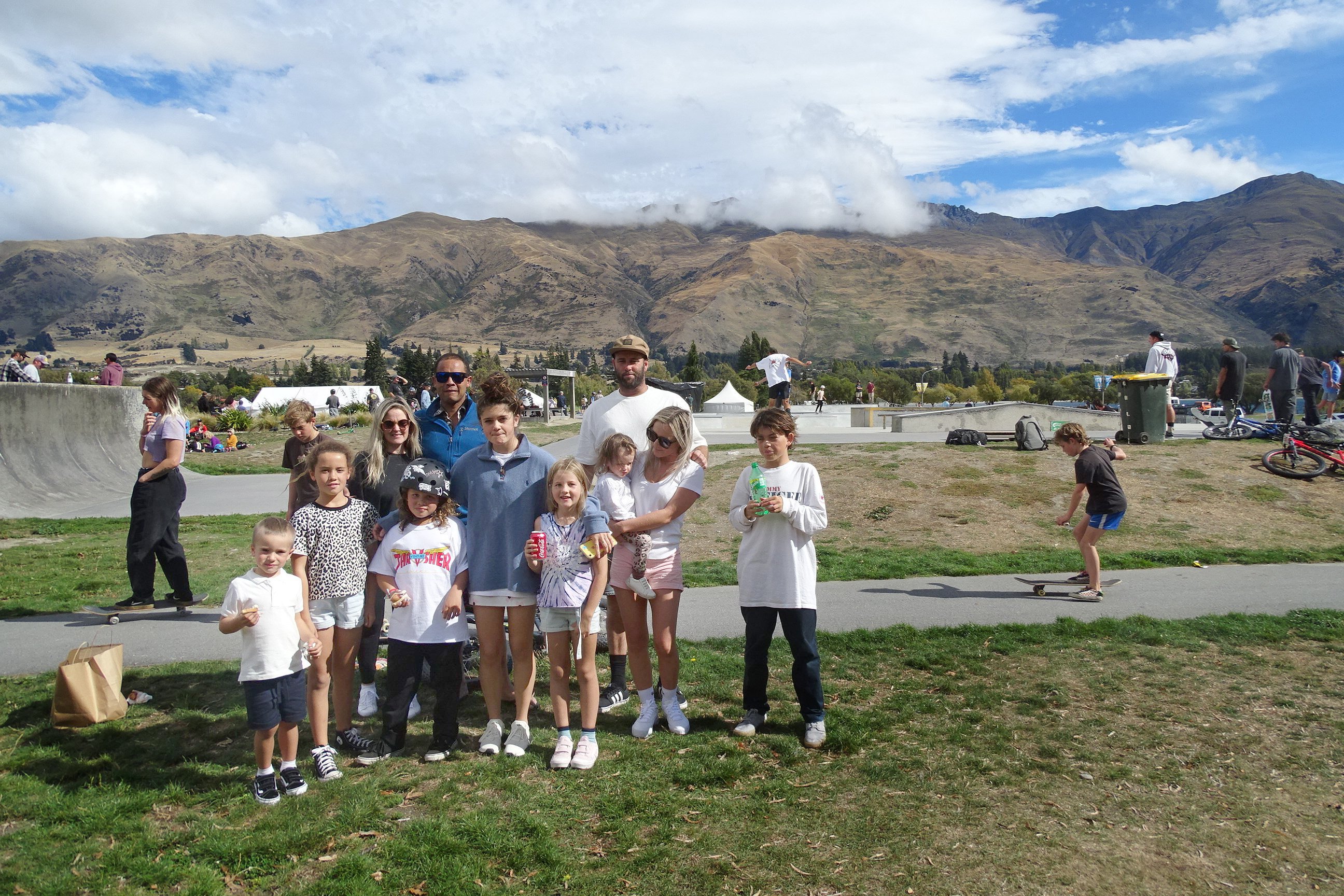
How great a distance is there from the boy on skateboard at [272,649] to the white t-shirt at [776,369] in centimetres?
1727

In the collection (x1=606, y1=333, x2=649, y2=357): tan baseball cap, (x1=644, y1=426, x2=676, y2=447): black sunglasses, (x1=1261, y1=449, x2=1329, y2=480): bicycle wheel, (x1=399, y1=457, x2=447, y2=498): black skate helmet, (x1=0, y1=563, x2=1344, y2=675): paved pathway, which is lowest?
(x1=0, y1=563, x2=1344, y2=675): paved pathway

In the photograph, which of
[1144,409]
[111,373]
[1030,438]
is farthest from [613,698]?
[111,373]

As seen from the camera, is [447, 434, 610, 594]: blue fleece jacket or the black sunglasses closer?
[447, 434, 610, 594]: blue fleece jacket

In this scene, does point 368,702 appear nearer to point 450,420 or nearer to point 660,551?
point 450,420

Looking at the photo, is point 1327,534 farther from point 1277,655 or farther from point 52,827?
point 52,827

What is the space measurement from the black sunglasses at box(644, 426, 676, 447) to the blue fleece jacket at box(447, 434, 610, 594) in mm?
509

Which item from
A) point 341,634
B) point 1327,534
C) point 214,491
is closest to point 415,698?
point 341,634

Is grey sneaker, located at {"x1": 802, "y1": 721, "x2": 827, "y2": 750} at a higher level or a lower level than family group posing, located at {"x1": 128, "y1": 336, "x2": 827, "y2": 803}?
lower

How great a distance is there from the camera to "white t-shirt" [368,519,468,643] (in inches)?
166

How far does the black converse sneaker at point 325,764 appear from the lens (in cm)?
409

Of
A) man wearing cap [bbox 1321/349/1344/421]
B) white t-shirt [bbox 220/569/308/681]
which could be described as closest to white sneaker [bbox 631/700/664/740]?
white t-shirt [bbox 220/569/308/681]

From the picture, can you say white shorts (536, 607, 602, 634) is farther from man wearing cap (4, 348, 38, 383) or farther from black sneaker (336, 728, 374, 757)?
man wearing cap (4, 348, 38, 383)

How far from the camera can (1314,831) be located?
3395mm

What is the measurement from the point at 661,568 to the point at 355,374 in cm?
18703
